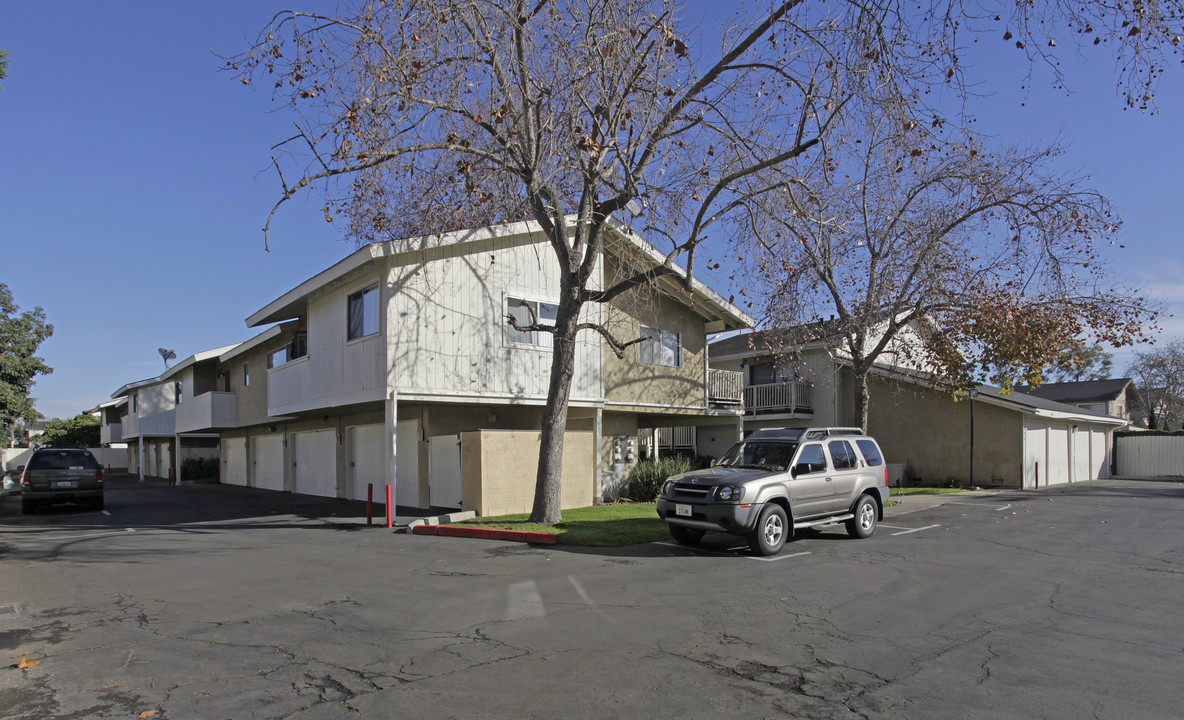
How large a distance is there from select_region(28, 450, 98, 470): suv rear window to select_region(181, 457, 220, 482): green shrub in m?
16.5

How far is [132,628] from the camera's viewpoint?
7.00m

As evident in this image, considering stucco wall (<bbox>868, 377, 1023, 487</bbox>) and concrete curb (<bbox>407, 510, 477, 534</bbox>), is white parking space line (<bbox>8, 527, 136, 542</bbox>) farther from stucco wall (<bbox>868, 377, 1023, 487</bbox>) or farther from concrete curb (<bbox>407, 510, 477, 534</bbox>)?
stucco wall (<bbox>868, 377, 1023, 487</bbox>)

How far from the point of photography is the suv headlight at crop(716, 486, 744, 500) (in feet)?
35.0

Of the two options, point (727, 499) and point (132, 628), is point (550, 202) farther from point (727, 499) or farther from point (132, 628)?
point (132, 628)

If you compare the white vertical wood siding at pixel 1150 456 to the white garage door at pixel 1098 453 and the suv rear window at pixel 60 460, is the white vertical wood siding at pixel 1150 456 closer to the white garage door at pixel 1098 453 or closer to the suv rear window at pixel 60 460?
the white garage door at pixel 1098 453

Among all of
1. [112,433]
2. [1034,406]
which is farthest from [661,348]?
[112,433]

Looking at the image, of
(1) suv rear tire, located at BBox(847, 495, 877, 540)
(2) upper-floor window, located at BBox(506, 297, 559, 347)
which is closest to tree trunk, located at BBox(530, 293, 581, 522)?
(2) upper-floor window, located at BBox(506, 297, 559, 347)

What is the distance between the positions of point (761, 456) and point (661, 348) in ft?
33.5

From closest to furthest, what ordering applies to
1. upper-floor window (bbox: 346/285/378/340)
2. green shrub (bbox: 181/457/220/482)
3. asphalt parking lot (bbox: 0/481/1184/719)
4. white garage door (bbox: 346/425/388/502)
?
asphalt parking lot (bbox: 0/481/1184/719), upper-floor window (bbox: 346/285/378/340), white garage door (bbox: 346/425/388/502), green shrub (bbox: 181/457/220/482)

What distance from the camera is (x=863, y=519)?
41.8ft

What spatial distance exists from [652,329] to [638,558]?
39.0ft

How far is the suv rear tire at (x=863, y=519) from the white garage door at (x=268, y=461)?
21505 mm

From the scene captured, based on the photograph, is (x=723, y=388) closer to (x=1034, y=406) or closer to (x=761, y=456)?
(x=1034, y=406)

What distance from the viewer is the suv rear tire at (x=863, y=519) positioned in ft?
41.3
